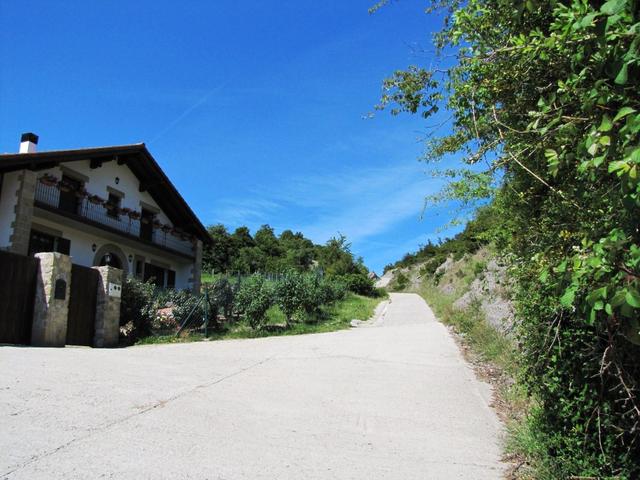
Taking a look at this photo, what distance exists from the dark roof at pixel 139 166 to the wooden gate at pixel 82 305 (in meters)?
5.64

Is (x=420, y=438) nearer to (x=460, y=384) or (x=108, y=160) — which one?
(x=460, y=384)

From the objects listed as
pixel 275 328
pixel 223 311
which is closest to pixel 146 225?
pixel 223 311

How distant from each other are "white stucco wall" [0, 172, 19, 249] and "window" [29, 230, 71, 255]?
3.70 ft

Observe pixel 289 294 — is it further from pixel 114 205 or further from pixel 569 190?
pixel 569 190

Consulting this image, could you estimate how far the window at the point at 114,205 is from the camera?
19.9 metres

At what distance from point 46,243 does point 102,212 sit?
9.34 feet

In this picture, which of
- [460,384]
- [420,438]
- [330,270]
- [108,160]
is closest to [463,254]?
[330,270]

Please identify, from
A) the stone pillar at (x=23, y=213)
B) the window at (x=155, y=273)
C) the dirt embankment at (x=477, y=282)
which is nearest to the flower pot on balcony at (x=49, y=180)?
the stone pillar at (x=23, y=213)

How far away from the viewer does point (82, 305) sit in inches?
462

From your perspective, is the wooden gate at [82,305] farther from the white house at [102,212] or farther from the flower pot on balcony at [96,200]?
the flower pot on balcony at [96,200]

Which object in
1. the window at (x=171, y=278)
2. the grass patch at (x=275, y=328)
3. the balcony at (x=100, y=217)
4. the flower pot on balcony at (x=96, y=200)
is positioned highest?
the flower pot on balcony at (x=96, y=200)

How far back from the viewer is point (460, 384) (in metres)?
7.45

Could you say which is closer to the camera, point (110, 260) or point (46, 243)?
point (46, 243)

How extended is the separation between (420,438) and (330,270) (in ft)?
108
